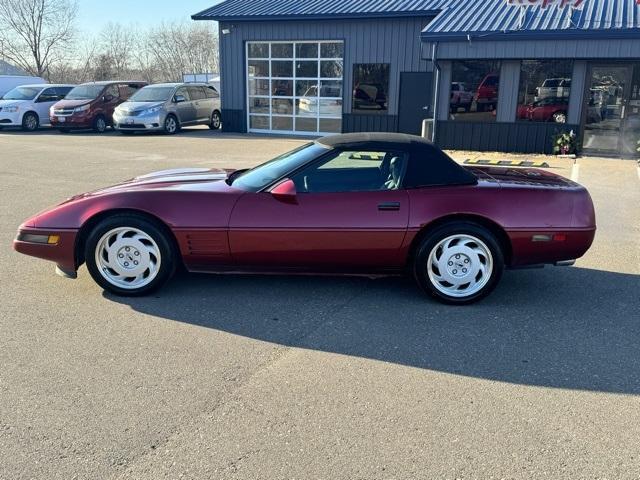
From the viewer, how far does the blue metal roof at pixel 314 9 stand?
656 inches

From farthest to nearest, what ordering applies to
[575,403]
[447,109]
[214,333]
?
[447,109], [214,333], [575,403]

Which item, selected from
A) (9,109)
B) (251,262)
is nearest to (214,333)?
(251,262)

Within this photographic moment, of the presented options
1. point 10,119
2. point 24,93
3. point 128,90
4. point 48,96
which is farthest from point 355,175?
point 24,93

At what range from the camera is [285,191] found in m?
4.45

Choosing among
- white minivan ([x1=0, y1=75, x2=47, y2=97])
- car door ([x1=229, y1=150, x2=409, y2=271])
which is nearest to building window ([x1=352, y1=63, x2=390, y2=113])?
car door ([x1=229, y1=150, x2=409, y2=271])

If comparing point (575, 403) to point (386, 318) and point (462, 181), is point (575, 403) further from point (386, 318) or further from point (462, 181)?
point (462, 181)

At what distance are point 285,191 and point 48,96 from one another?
827 inches

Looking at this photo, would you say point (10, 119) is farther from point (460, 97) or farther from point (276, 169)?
point (276, 169)

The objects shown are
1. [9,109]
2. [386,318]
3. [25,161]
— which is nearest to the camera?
[386,318]

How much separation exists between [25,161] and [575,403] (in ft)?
42.7

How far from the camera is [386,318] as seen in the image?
433 centimetres

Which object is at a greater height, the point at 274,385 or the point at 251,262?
the point at 251,262

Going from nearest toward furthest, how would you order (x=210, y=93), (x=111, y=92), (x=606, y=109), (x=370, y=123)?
(x=606, y=109)
(x=370, y=123)
(x=111, y=92)
(x=210, y=93)

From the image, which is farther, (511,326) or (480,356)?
(511,326)
